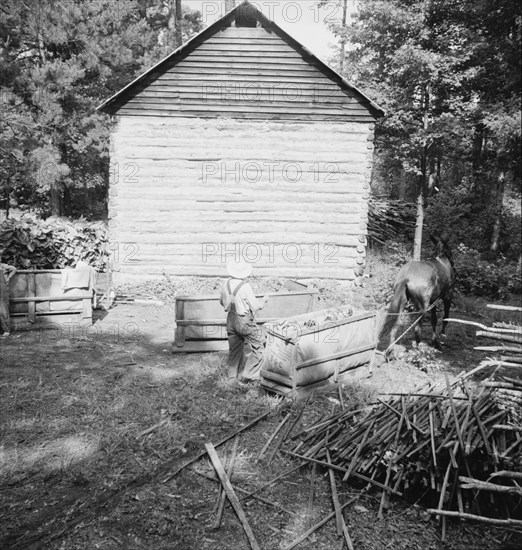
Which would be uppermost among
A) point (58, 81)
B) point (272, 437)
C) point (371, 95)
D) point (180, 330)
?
point (58, 81)

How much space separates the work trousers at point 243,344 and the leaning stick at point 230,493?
2154 millimetres

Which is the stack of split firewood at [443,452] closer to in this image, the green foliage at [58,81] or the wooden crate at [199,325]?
the wooden crate at [199,325]

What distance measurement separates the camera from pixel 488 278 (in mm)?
15211

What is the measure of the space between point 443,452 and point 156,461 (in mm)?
3088

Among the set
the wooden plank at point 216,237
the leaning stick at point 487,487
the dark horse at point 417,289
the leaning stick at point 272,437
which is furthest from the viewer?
the wooden plank at point 216,237

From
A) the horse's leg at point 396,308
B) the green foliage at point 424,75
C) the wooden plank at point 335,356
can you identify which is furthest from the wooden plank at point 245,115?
A: the wooden plank at point 335,356

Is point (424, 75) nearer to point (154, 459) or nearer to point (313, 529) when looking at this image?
point (154, 459)

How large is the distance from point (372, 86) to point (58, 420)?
585 inches

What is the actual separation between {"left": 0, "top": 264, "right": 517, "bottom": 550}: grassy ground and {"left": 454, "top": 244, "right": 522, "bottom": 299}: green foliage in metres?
6.78

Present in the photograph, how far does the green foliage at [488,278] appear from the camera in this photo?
14.9 m

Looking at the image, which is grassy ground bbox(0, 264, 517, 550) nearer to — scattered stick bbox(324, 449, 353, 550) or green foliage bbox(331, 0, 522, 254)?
A: scattered stick bbox(324, 449, 353, 550)

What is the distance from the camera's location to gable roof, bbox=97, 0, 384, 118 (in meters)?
13.0

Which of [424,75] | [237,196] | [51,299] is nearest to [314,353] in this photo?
[51,299]

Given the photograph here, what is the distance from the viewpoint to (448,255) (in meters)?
9.91
